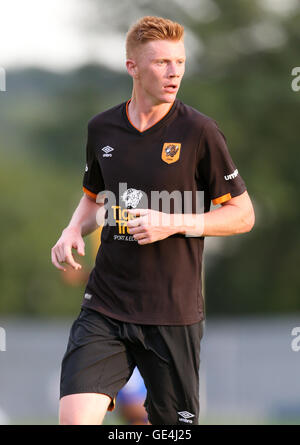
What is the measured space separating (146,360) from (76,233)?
0.91 m

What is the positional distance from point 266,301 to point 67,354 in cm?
3114

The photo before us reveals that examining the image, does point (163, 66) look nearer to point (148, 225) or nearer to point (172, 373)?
point (148, 225)

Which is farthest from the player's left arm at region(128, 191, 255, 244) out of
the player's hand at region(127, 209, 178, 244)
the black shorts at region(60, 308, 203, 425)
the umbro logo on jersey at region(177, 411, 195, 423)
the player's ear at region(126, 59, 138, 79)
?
the umbro logo on jersey at region(177, 411, 195, 423)

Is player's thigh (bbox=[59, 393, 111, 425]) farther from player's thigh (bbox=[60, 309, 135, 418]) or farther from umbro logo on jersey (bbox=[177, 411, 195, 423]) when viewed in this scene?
umbro logo on jersey (bbox=[177, 411, 195, 423])

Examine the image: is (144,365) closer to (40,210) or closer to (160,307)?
(160,307)

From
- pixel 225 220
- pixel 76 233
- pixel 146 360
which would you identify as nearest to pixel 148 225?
pixel 225 220

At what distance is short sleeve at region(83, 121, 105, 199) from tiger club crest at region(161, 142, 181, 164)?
561mm

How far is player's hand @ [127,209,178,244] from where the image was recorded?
477cm

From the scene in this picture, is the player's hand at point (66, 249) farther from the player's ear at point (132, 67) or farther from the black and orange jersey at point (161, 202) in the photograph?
the player's ear at point (132, 67)

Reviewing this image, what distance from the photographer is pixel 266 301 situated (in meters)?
35.8

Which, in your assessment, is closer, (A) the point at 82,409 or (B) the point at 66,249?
(A) the point at 82,409

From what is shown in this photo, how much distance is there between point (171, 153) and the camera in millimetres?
5145

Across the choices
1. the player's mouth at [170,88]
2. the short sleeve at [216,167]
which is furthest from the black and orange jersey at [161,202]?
the player's mouth at [170,88]

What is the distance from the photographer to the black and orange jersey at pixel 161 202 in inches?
202
